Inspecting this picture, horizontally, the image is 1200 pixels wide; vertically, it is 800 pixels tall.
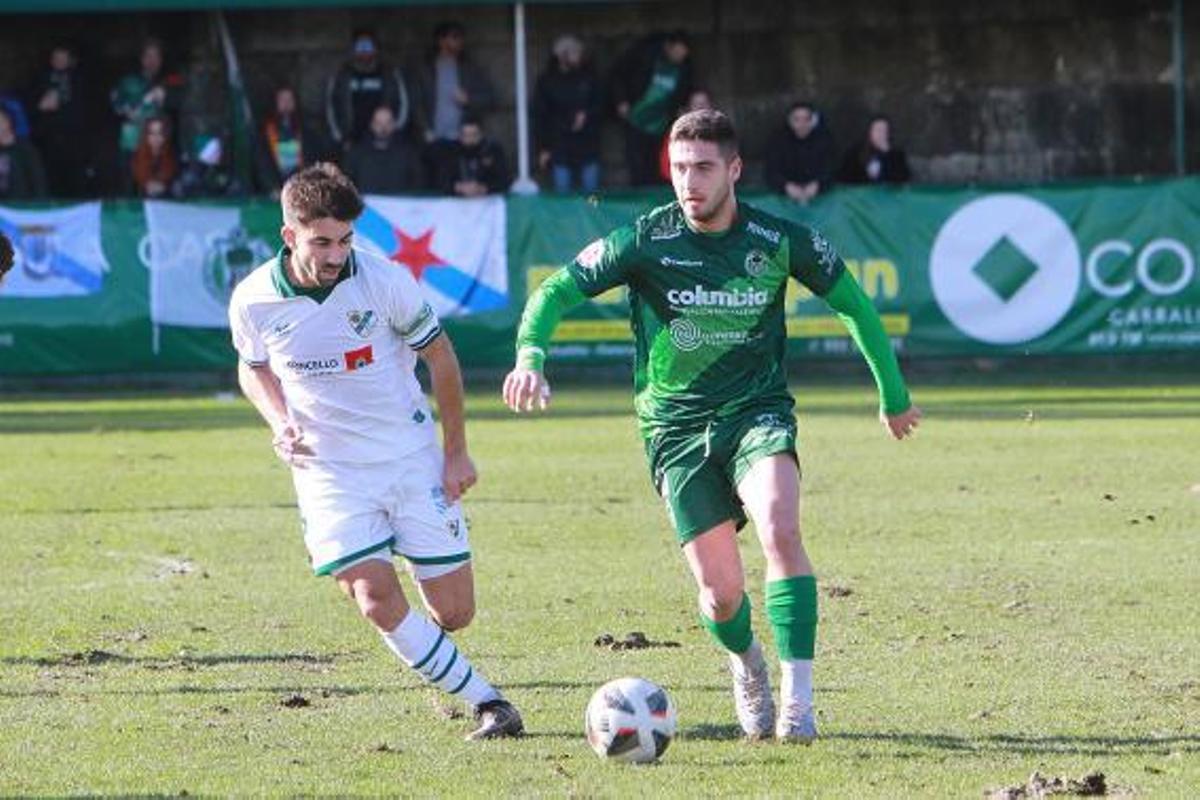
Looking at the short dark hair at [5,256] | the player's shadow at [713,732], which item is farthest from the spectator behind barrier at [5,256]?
the player's shadow at [713,732]

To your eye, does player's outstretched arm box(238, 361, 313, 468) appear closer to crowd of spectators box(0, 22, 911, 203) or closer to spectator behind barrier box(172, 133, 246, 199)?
crowd of spectators box(0, 22, 911, 203)

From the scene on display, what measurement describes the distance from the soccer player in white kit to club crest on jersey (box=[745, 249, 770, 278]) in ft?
3.46

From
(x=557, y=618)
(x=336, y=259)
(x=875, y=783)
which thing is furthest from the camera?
(x=557, y=618)

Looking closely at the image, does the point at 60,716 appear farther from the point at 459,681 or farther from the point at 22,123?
the point at 22,123

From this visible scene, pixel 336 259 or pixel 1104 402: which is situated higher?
pixel 336 259

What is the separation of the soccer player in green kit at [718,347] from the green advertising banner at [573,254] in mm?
16230

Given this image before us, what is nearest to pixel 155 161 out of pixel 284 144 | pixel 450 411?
pixel 284 144

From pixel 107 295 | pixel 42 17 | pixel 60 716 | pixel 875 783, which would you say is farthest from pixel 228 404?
pixel 875 783

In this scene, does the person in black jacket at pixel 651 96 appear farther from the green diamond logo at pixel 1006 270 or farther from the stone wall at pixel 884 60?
the green diamond logo at pixel 1006 270

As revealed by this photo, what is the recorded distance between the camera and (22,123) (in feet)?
88.8

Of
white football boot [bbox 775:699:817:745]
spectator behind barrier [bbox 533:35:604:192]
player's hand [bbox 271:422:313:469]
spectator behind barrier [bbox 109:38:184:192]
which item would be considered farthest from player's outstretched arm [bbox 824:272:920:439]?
spectator behind barrier [bbox 109:38:184:192]

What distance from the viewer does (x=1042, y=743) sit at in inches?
320

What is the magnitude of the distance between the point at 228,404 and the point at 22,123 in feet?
17.2

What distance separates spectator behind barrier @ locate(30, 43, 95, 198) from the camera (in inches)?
1094
